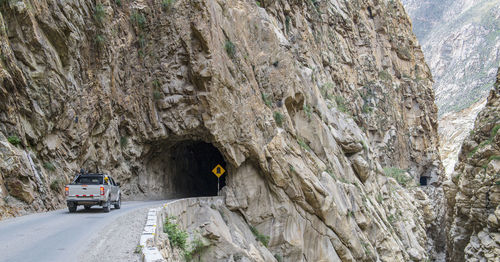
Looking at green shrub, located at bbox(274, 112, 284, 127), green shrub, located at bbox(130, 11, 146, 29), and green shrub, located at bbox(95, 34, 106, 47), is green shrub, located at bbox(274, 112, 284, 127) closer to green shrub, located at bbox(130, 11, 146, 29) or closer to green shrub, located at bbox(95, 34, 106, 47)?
green shrub, located at bbox(130, 11, 146, 29)

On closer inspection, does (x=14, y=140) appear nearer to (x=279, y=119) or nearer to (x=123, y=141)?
(x=123, y=141)

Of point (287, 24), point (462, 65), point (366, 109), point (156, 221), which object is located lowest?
point (156, 221)

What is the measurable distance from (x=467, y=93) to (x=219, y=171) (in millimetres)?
125200

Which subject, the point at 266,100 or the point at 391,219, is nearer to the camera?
the point at 266,100

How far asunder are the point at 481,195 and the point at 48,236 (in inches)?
902

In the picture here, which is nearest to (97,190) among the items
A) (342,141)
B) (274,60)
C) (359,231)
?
(274,60)

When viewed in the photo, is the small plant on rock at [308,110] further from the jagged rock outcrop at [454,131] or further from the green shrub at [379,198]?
the jagged rock outcrop at [454,131]

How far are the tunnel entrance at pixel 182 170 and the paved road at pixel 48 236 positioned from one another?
12.3 metres

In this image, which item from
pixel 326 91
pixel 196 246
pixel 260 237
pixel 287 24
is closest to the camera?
pixel 196 246

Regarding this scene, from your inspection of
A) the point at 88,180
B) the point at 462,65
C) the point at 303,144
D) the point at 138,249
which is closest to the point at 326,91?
the point at 303,144

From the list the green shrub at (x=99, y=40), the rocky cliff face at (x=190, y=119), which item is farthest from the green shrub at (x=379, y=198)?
the green shrub at (x=99, y=40)

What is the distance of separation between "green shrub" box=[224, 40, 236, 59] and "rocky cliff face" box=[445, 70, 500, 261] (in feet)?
53.7

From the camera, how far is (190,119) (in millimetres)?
23156

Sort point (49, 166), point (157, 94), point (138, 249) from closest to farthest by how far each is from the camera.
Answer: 1. point (138, 249)
2. point (49, 166)
3. point (157, 94)
